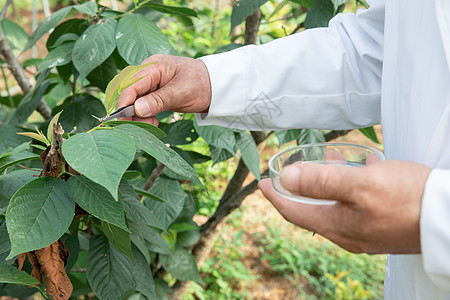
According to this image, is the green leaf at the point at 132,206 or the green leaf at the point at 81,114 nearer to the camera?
the green leaf at the point at 132,206

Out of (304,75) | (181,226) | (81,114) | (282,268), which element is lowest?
(282,268)

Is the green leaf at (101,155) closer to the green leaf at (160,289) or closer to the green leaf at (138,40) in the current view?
the green leaf at (138,40)

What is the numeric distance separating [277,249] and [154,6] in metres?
1.65

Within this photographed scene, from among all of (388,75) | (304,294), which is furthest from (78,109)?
(304,294)

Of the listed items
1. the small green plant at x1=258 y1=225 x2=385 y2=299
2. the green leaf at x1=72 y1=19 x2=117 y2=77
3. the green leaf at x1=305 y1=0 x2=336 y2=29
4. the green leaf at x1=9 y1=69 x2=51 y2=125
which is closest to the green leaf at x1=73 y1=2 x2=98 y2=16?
the green leaf at x1=72 y1=19 x2=117 y2=77

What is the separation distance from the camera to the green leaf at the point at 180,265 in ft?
4.83

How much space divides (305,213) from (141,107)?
37 cm

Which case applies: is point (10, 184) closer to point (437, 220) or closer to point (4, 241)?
point (4, 241)

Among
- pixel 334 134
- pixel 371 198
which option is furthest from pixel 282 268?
pixel 371 198

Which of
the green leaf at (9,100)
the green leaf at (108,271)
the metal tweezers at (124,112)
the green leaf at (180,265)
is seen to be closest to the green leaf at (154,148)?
the metal tweezers at (124,112)

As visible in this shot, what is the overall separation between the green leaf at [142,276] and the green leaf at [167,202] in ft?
0.53

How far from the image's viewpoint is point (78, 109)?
126 cm

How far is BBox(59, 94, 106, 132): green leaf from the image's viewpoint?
1242mm

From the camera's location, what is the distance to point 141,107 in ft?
2.84
